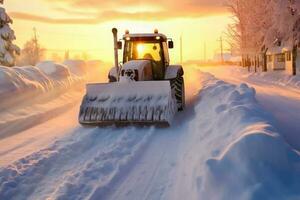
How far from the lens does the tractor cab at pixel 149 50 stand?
1221 centimetres

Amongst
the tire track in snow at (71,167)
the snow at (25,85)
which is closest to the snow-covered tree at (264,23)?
the snow at (25,85)

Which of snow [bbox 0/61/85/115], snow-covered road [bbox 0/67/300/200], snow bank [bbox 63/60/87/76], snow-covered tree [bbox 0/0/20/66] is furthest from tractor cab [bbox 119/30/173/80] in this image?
snow-covered tree [bbox 0/0/20/66]

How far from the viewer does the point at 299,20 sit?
2577 cm

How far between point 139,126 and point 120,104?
0.79 m

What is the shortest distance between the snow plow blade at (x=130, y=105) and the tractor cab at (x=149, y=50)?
2121 mm

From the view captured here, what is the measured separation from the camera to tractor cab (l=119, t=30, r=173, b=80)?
1221 centimetres

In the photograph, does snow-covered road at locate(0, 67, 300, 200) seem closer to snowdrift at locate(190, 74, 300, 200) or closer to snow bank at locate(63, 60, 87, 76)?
snowdrift at locate(190, 74, 300, 200)

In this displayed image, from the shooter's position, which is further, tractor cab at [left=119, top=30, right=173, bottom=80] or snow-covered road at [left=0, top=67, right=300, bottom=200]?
tractor cab at [left=119, top=30, right=173, bottom=80]

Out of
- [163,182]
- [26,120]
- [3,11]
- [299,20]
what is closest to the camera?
[163,182]

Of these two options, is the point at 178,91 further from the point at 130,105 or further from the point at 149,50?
the point at 130,105

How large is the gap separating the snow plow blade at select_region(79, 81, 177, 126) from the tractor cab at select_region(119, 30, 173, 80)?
6.96 feet

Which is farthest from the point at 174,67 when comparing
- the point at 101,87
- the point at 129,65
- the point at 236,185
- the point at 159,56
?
the point at 236,185

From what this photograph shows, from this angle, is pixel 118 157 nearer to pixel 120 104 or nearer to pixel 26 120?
pixel 120 104

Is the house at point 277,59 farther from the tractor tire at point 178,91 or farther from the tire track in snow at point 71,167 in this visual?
the tire track in snow at point 71,167
